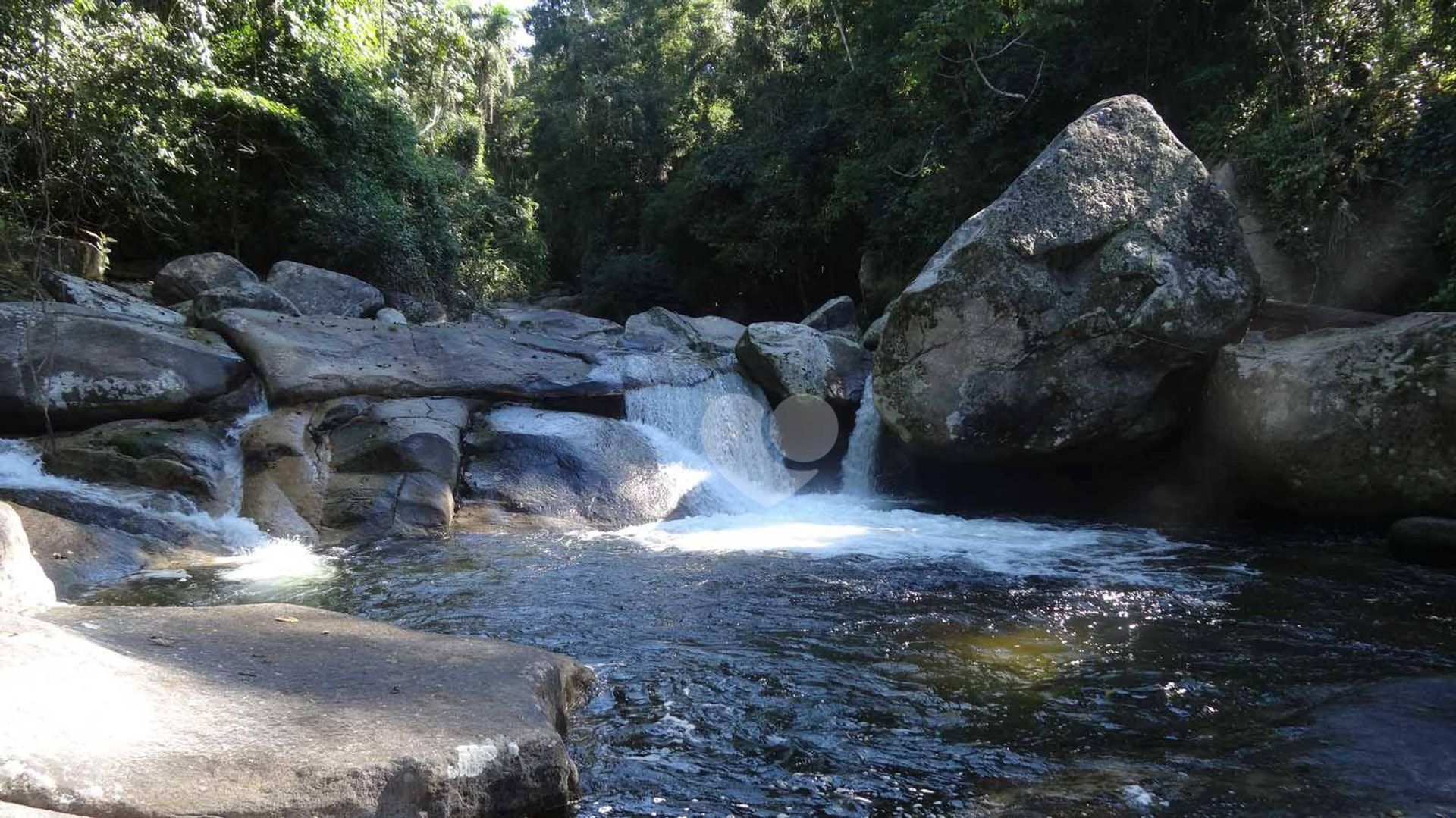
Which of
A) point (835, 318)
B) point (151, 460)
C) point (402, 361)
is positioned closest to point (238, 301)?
point (402, 361)

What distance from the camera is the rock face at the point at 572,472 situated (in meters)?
9.16

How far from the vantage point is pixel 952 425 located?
9172mm

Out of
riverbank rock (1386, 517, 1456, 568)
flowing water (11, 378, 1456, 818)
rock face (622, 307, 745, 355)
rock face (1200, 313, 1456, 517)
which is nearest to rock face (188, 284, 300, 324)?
flowing water (11, 378, 1456, 818)

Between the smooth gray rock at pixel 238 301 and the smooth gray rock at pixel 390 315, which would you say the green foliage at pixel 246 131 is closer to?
the smooth gray rock at pixel 238 301

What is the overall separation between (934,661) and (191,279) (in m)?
11.0

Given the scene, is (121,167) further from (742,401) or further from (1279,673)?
(1279,673)

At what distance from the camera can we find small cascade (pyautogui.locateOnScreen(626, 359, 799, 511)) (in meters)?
11.0

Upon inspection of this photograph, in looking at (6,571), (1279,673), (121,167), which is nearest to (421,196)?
(121,167)

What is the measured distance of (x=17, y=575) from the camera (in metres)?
4.07

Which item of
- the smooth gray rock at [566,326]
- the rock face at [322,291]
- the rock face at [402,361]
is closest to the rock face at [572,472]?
the rock face at [402,361]

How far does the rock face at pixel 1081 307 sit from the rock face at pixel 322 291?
824 centimetres

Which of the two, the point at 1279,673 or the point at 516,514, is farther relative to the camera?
the point at 516,514

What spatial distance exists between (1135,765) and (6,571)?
4.62 metres

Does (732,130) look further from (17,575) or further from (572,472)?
(17,575)
